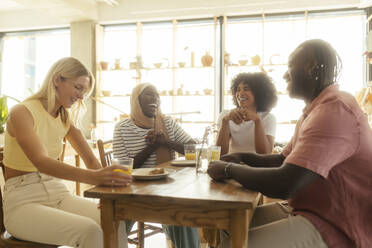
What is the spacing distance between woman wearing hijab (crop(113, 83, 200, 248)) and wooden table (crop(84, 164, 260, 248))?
2.91ft

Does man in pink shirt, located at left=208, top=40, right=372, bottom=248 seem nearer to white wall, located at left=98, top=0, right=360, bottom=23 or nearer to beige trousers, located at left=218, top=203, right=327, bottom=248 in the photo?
beige trousers, located at left=218, top=203, right=327, bottom=248

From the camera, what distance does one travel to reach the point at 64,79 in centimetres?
167

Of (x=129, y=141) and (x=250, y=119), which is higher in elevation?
(x=250, y=119)

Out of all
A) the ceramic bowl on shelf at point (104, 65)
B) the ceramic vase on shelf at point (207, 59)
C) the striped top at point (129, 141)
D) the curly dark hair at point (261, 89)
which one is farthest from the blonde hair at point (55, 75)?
the ceramic bowl on shelf at point (104, 65)

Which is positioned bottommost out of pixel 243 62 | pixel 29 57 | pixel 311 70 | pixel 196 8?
pixel 311 70

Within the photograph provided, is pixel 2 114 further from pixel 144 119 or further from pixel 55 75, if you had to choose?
pixel 55 75

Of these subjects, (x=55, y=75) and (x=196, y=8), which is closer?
(x=55, y=75)

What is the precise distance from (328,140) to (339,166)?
0.13m

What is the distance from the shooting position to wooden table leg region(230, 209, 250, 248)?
3.61ft

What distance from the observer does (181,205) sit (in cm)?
116

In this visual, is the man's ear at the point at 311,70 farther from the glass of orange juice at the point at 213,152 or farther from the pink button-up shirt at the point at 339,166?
the glass of orange juice at the point at 213,152

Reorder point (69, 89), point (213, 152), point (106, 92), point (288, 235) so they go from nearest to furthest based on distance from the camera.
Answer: point (288, 235) < point (213, 152) < point (69, 89) < point (106, 92)

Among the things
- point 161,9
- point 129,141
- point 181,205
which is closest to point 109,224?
point 181,205

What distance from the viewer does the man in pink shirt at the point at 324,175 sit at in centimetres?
105
